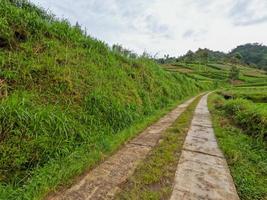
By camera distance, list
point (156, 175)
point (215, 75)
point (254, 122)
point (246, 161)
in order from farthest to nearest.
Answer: point (215, 75)
point (254, 122)
point (246, 161)
point (156, 175)

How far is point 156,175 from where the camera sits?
2486mm

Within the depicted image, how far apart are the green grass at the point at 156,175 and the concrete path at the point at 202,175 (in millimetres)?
88

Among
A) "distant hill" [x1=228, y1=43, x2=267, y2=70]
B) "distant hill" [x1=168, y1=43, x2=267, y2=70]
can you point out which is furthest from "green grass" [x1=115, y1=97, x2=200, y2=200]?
"distant hill" [x1=228, y1=43, x2=267, y2=70]

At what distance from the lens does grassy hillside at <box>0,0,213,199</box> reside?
2367mm

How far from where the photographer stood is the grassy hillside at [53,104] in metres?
2.37

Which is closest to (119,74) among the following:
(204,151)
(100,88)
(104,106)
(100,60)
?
(100,60)

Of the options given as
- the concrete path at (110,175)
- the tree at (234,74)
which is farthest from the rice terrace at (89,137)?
the tree at (234,74)

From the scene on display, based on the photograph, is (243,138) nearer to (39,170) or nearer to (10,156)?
(39,170)

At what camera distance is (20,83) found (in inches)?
129

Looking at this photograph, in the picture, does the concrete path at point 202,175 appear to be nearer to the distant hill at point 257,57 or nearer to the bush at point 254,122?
the bush at point 254,122

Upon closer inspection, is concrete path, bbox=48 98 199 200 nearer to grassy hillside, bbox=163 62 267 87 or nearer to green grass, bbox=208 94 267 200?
green grass, bbox=208 94 267 200

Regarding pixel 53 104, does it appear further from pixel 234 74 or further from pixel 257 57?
pixel 257 57

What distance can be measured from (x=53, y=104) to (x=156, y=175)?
1940 mm

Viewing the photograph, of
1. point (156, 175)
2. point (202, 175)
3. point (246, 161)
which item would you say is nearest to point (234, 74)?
point (246, 161)
